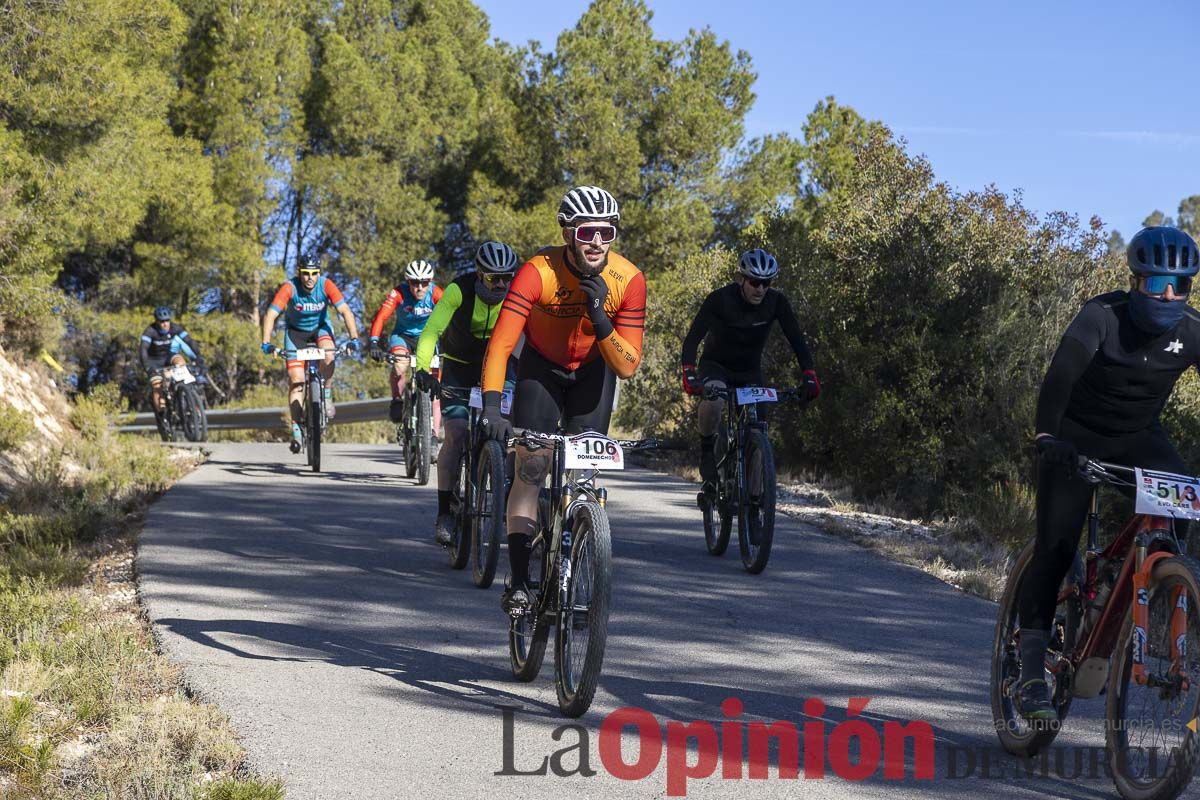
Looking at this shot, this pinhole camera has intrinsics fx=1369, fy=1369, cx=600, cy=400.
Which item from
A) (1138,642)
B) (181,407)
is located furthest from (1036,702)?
(181,407)

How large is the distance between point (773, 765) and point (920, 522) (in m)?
8.13

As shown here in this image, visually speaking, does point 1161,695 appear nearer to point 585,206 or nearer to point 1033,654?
point 1033,654

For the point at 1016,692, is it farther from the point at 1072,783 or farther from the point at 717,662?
the point at 717,662

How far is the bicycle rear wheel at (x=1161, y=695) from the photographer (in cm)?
445

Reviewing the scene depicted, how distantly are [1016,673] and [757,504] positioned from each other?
12.6 feet

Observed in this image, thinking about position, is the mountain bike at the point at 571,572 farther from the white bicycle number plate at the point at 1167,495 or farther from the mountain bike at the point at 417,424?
the mountain bike at the point at 417,424

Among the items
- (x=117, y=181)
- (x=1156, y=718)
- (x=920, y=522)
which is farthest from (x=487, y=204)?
(x=1156, y=718)

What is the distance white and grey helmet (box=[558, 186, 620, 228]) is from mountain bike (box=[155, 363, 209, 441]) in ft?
48.9

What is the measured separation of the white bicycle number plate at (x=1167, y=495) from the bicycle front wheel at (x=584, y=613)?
2.05 metres

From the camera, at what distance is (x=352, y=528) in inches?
439

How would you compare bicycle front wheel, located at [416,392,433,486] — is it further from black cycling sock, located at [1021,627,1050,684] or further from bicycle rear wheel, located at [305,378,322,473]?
black cycling sock, located at [1021,627,1050,684]

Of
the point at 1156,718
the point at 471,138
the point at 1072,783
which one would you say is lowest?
the point at 1072,783

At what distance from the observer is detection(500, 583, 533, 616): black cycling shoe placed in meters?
6.31

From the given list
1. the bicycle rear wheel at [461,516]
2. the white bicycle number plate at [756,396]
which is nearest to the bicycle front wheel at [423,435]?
the bicycle rear wheel at [461,516]
